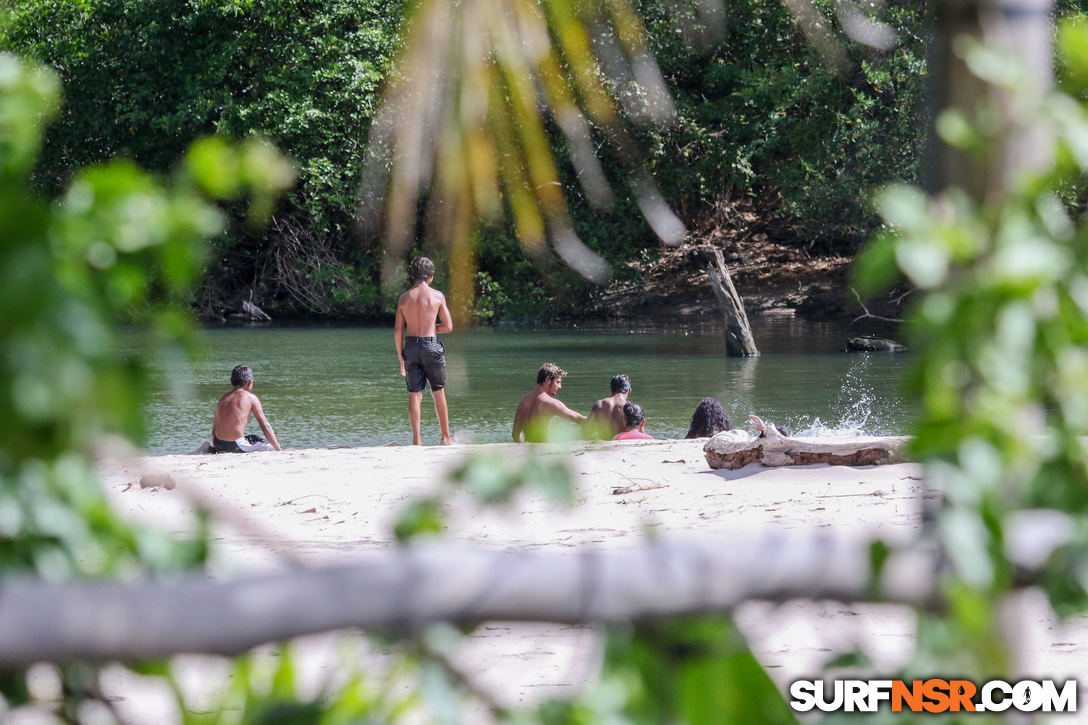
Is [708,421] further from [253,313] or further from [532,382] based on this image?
[253,313]

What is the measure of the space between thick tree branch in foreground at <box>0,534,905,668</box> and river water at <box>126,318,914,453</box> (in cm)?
843

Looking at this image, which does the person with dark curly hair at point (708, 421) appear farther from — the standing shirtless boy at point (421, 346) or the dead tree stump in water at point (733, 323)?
the dead tree stump in water at point (733, 323)

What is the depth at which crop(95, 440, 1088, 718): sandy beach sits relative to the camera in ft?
12.1

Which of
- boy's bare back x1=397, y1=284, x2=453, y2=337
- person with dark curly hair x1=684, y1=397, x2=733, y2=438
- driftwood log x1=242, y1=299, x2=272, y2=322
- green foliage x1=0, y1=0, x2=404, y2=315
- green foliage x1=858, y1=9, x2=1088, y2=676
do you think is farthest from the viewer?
driftwood log x1=242, y1=299, x2=272, y2=322

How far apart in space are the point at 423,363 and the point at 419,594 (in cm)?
1120

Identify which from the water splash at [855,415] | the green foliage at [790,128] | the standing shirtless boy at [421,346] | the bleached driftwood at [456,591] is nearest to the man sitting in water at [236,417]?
the standing shirtless boy at [421,346]

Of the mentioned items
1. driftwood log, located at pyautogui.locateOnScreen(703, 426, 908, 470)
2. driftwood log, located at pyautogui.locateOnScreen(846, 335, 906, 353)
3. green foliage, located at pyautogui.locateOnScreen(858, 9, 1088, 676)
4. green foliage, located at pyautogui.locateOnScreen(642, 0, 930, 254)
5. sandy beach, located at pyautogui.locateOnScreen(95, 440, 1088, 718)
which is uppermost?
green foliage, located at pyautogui.locateOnScreen(642, 0, 930, 254)

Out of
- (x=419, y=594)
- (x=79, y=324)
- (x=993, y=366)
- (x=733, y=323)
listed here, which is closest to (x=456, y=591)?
(x=419, y=594)

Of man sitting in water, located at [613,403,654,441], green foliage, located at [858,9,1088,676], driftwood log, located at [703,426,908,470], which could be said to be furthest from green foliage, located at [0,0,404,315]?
green foliage, located at [858,9,1088,676]

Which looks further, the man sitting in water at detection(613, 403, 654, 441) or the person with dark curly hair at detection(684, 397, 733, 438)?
the person with dark curly hair at detection(684, 397, 733, 438)

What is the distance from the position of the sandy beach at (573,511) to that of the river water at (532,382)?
1095 mm

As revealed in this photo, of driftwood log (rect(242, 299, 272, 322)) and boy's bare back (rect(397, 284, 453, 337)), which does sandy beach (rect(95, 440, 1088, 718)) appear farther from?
driftwood log (rect(242, 299, 272, 322))

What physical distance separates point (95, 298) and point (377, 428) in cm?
1348

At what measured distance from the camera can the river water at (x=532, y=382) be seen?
1433 cm
